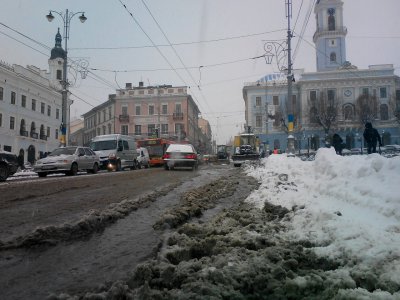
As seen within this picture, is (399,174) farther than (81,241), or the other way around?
(399,174)

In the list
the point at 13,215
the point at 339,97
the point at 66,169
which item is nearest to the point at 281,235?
the point at 13,215

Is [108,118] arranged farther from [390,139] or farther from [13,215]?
[13,215]

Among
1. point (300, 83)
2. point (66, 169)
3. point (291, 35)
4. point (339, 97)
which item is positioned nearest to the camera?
point (66, 169)

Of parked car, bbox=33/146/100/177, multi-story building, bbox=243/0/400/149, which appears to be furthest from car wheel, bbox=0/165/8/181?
multi-story building, bbox=243/0/400/149

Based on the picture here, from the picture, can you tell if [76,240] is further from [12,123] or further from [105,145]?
[12,123]

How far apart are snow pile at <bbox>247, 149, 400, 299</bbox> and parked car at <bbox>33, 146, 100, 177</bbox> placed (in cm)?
1217

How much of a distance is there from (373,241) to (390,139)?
60.0 metres

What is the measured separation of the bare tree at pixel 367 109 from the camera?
166 feet

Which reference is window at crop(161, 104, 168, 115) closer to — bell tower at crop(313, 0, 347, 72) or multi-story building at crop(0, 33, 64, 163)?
multi-story building at crop(0, 33, 64, 163)

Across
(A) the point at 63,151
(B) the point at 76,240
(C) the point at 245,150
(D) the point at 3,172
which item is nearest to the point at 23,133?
(C) the point at 245,150

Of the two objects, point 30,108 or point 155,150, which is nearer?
point 155,150

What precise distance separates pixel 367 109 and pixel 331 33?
1825 cm

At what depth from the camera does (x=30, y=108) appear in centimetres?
4403

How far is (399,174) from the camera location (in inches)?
199
